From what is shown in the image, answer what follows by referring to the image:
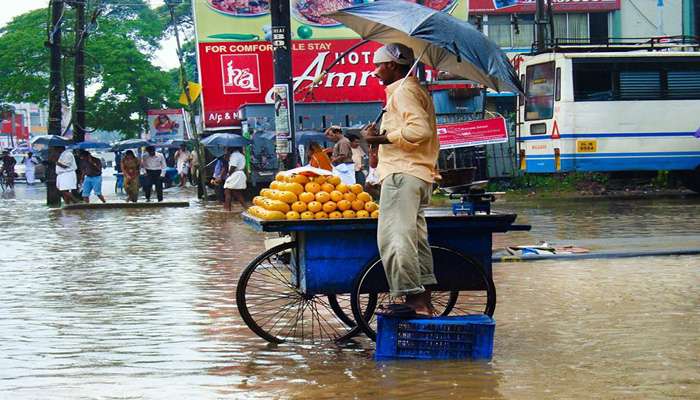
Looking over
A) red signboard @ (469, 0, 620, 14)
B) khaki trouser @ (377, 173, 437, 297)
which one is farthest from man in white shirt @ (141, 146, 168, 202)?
khaki trouser @ (377, 173, 437, 297)

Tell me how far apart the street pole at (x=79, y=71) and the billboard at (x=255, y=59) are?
3.62 meters

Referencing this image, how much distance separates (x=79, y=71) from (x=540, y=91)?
1487cm

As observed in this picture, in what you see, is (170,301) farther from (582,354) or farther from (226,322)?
(582,354)

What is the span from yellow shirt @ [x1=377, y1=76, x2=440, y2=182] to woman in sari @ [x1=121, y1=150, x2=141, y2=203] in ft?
77.0

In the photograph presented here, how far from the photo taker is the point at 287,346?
7977 millimetres

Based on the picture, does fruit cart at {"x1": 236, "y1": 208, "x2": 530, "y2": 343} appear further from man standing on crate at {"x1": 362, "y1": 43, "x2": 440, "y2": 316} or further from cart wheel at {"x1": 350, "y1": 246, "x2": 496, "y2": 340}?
man standing on crate at {"x1": 362, "y1": 43, "x2": 440, "y2": 316}

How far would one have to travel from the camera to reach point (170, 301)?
1046cm

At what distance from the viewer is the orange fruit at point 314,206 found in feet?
25.1

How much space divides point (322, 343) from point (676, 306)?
3.14 metres

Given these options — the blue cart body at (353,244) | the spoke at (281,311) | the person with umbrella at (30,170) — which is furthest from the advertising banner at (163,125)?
the blue cart body at (353,244)

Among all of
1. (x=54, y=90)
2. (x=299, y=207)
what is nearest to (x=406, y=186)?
(x=299, y=207)

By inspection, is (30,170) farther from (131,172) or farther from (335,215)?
(335,215)

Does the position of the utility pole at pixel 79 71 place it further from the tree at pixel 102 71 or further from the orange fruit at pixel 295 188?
the orange fruit at pixel 295 188

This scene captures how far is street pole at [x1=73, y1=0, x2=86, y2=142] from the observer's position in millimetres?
34531
